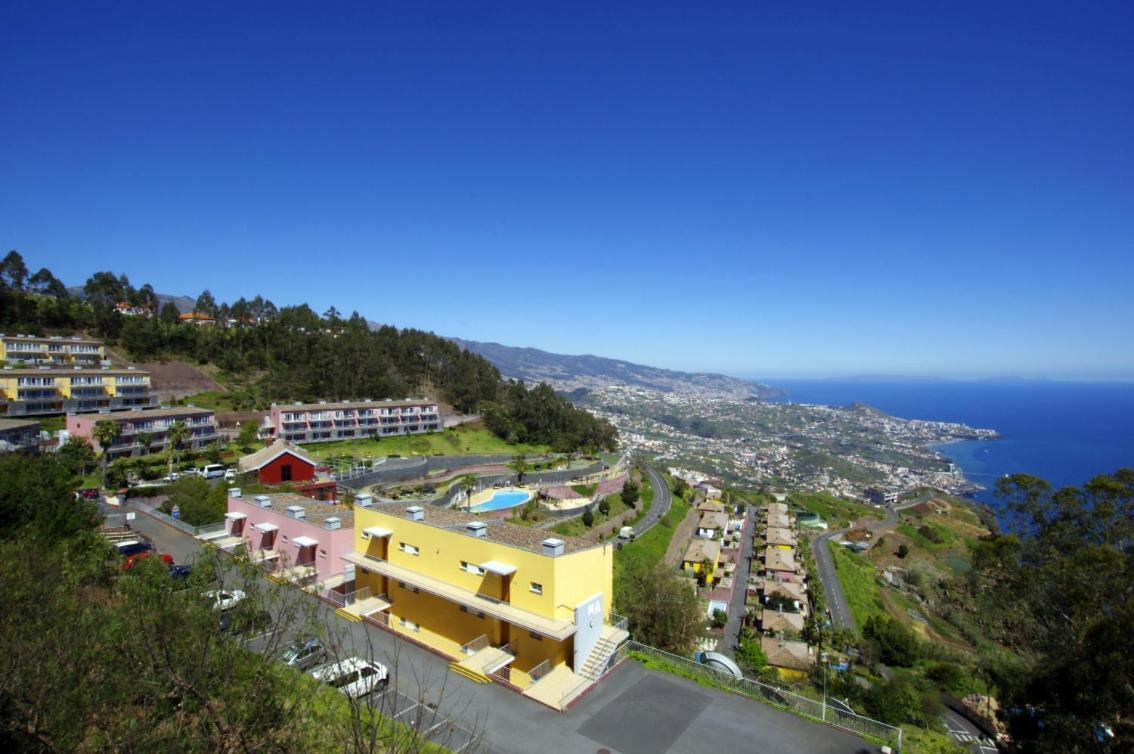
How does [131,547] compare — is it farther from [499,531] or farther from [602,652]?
[602,652]

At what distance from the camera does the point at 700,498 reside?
5944cm

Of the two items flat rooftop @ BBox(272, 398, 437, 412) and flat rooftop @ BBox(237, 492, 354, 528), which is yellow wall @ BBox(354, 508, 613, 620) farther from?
flat rooftop @ BBox(272, 398, 437, 412)

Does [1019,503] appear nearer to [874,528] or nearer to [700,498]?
[700,498]

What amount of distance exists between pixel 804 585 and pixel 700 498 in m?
23.6

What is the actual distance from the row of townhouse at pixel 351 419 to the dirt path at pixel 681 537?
81.3 ft

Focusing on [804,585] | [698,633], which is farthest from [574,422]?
[698,633]

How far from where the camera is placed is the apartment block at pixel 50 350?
47562mm

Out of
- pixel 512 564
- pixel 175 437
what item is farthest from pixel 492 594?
pixel 175 437

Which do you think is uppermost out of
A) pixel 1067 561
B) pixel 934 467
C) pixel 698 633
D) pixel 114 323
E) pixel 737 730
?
pixel 114 323

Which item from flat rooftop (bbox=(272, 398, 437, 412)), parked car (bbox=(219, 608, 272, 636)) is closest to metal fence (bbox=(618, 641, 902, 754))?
parked car (bbox=(219, 608, 272, 636))

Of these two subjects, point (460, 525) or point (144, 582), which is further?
point (460, 525)

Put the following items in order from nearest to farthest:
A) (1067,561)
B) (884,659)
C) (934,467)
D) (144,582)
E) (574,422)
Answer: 1. (144,582)
2. (1067,561)
3. (884,659)
4. (574,422)
5. (934,467)

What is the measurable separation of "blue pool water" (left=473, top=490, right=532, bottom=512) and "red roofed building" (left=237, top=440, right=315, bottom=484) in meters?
10.9

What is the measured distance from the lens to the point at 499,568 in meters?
13.7
